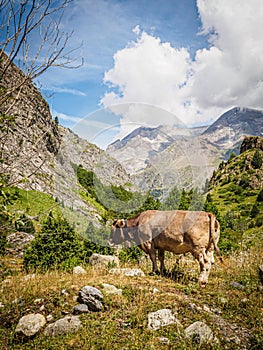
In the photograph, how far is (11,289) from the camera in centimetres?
834

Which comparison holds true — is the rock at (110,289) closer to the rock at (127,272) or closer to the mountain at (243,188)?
the rock at (127,272)

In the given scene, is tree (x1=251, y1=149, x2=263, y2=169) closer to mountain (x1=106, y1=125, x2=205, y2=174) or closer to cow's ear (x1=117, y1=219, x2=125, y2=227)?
mountain (x1=106, y1=125, x2=205, y2=174)

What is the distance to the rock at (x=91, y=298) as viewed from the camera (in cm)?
661

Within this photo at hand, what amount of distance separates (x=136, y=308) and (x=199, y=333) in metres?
1.70

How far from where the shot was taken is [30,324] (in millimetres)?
5910

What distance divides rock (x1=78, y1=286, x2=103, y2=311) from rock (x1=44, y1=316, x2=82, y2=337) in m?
0.53

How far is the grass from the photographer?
17.9 ft

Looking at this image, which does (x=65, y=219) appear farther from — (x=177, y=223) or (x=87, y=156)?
(x=177, y=223)

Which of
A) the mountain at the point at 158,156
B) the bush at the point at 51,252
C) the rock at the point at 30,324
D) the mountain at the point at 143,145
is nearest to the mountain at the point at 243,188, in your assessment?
the mountain at the point at 158,156

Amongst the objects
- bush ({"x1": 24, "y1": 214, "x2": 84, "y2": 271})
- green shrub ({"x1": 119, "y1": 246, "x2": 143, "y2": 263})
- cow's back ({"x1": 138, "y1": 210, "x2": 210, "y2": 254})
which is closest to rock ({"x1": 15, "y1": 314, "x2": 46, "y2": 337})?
cow's back ({"x1": 138, "y1": 210, "x2": 210, "y2": 254})

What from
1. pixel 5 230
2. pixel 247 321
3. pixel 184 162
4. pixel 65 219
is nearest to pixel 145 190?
pixel 184 162

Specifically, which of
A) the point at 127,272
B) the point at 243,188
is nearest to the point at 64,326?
the point at 127,272

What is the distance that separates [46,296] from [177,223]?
16.1 ft

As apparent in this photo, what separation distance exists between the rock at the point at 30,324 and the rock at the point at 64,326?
0.23 m
